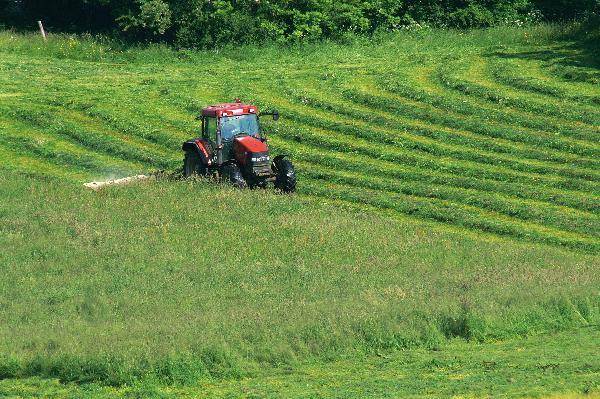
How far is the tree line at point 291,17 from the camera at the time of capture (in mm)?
50281

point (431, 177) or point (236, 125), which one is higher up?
point (236, 125)

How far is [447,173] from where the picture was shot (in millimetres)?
33156

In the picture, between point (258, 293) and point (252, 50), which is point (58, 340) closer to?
point (258, 293)

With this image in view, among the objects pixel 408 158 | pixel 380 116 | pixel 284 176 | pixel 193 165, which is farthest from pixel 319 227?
pixel 380 116

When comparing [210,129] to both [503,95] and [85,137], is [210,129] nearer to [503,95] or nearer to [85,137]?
[85,137]

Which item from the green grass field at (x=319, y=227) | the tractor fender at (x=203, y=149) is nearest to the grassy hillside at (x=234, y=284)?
the green grass field at (x=319, y=227)

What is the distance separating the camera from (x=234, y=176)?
3075 centimetres

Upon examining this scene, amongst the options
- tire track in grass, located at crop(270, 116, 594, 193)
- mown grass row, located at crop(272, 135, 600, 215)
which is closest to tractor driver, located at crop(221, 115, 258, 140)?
mown grass row, located at crop(272, 135, 600, 215)

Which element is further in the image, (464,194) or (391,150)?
(391,150)

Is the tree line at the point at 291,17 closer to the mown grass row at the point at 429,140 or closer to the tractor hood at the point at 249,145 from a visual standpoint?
the mown grass row at the point at 429,140

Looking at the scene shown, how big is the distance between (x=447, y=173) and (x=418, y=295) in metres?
11.3

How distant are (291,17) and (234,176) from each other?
2157 centimetres

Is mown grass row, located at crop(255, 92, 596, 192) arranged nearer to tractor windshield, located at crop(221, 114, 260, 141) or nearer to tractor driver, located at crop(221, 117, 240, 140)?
tractor windshield, located at crop(221, 114, 260, 141)

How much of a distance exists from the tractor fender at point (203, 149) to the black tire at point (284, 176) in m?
1.70
